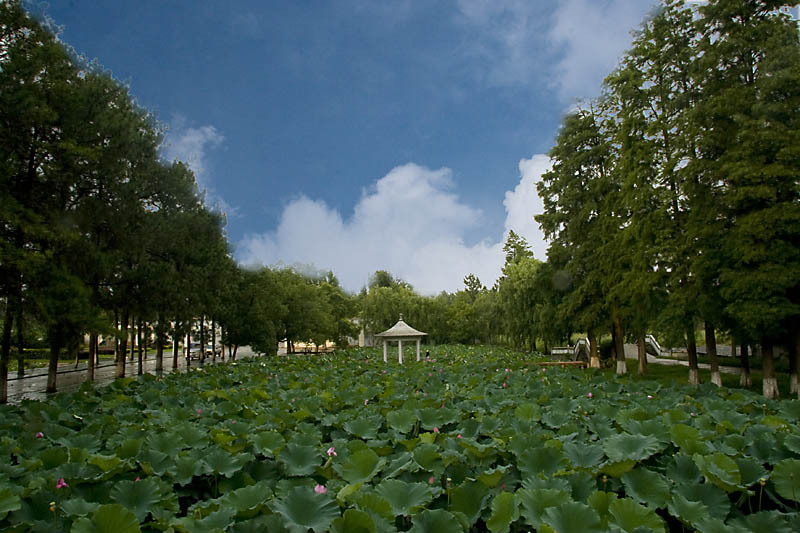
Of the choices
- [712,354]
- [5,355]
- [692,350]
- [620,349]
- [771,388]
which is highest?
[5,355]

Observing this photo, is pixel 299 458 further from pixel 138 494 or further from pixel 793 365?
pixel 793 365

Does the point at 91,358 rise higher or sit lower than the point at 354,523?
lower

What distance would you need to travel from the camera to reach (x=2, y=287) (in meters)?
13.8

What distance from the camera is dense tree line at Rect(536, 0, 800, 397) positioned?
12.7m

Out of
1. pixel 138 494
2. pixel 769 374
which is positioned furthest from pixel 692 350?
pixel 138 494

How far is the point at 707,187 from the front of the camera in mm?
14812

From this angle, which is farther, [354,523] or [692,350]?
[692,350]

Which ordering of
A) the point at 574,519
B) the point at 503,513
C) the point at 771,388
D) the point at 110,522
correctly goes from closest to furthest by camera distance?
the point at 110,522
the point at 574,519
the point at 503,513
the point at 771,388

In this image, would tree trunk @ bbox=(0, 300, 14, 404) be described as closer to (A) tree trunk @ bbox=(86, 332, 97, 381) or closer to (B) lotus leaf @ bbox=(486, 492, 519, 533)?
(A) tree trunk @ bbox=(86, 332, 97, 381)

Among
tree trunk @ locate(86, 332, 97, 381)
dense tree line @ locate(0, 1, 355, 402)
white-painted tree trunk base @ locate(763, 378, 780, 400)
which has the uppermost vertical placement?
dense tree line @ locate(0, 1, 355, 402)

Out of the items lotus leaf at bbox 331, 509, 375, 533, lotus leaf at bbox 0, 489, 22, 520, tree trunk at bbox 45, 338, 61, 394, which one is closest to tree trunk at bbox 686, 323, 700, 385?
lotus leaf at bbox 331, 509, 375, 533

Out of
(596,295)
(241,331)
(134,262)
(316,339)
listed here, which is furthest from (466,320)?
(134,262)

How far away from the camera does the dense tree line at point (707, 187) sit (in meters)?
12.7

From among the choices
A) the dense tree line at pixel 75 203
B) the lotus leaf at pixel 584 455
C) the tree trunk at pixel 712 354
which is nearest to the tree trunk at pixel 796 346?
the tree trunk at pixel 712 354
